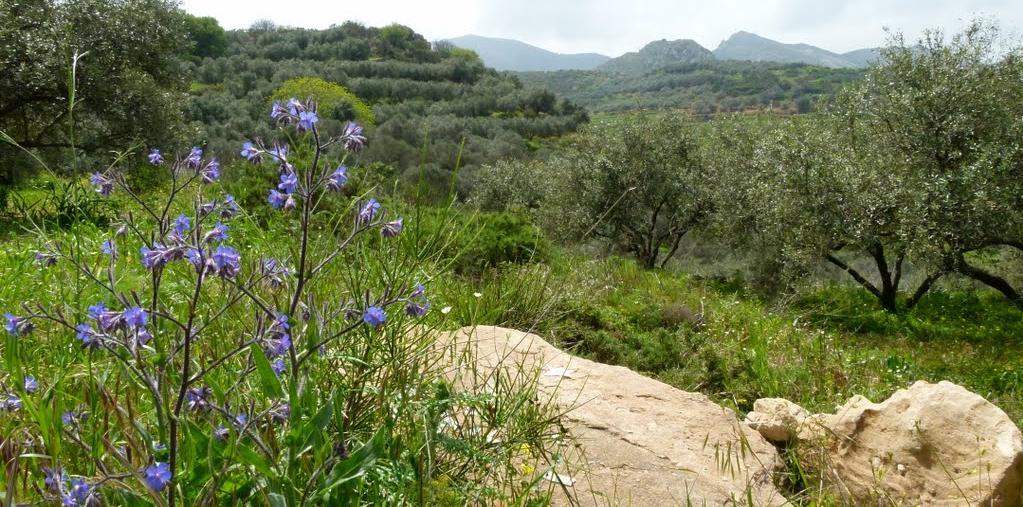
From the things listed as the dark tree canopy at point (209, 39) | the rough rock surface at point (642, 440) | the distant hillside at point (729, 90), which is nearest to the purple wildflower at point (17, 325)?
the rough rock surface at point (642, 440)

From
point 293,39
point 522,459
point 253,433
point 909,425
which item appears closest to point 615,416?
point 522,459

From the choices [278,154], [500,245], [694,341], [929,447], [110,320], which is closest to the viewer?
[110,320]

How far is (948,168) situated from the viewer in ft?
51.5

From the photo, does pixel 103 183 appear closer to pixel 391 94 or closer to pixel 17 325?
pixel 17 325

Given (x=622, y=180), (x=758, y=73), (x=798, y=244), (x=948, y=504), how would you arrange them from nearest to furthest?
(x=948, y=504) < (x=798, y=244) < (x=622, y=180) < (x=758, y=73)

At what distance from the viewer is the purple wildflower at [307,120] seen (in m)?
1.71

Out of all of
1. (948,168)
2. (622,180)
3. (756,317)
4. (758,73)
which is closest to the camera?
(756,317)

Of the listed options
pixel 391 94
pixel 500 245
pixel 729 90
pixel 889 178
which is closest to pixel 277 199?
pixel 500 245

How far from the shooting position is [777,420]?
4.48 m

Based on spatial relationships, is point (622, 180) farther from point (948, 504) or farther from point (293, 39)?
point (293, 39)

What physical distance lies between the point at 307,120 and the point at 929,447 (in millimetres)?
4020

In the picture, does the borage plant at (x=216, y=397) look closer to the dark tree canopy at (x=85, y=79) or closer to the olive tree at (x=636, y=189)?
the dark tree canopy at (x=85, y=79)

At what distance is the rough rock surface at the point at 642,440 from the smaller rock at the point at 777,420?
257 millimetres

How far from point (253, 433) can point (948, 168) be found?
17.8 meters
